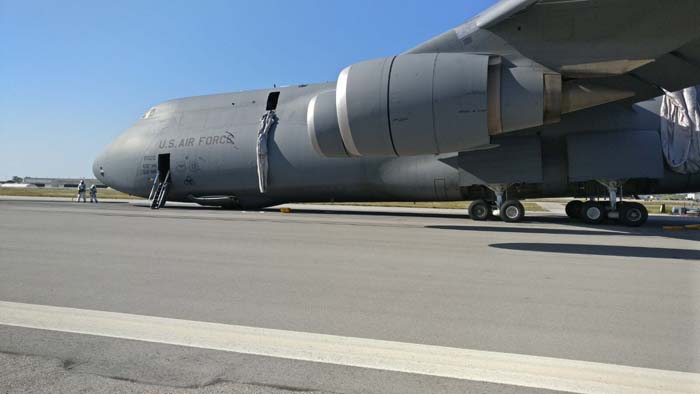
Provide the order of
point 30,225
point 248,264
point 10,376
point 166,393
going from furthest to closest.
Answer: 1. point 30,225
2. point 248,264
3. point 10,376
4. point 166,393

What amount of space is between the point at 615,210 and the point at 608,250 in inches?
244

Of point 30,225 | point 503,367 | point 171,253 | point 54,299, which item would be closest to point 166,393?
point 503,367

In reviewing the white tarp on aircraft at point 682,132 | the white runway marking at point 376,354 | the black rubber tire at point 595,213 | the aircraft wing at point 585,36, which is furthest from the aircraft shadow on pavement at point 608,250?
the white tarp on aircraft at point 682,132

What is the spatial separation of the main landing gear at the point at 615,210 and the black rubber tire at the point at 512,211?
1834 millimetres

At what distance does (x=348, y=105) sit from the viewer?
971 centimetres

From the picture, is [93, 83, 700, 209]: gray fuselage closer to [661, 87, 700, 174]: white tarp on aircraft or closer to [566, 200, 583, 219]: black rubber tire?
[661, 87, 700, 174]: white tarp on aircraft

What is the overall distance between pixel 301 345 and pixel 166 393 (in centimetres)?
95

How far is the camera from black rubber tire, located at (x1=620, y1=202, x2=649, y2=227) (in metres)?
12.8

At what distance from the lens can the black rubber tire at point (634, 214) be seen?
12805 mm

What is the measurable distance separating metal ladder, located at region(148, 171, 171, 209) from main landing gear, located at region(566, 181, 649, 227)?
1576cm

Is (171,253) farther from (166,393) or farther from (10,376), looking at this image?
(166,393)

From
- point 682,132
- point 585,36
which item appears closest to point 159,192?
point 585,36

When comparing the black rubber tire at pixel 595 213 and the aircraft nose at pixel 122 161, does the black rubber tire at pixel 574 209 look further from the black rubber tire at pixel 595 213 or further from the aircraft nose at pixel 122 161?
the aircraft nose at pixel 122 161

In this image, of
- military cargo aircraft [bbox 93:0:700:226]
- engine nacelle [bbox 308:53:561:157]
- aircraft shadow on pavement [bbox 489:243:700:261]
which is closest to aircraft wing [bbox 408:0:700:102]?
military cargo aircraft [bbox 93:0:700:226]
